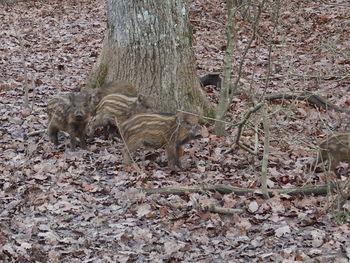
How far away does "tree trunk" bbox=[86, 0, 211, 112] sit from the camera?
10.2m

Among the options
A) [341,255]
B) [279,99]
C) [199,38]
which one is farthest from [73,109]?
[199,38]

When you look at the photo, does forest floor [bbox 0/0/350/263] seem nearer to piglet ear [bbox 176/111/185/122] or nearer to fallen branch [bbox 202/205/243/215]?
fallen branch [bbox 202/205/243/215]

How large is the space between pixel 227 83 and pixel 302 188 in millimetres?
2721

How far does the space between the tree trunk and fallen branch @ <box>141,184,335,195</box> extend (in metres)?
2.79

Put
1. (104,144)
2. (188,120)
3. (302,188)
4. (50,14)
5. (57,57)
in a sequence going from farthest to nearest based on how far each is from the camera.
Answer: (50,14) → (57,57) → (104,144) → (188,120) → (302,188)

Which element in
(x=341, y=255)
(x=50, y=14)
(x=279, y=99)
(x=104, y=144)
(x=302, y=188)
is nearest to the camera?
(x=341, y=255)

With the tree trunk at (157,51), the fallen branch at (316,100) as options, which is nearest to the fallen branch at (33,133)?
the tree trunk at (157,51)

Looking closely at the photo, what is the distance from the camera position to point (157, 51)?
33.5 ft

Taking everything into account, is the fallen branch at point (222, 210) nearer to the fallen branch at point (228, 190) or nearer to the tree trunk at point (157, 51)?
the fallen branch at point (228, 190)

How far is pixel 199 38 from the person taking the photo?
17750 millimetres

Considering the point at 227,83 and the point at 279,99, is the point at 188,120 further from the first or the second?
the point at 279,99

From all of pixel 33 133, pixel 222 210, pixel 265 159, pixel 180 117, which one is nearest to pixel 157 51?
pixel 180 117

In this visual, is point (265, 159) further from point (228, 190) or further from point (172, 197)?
point (172, 197)

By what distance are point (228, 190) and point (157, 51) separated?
3598 millimetres
